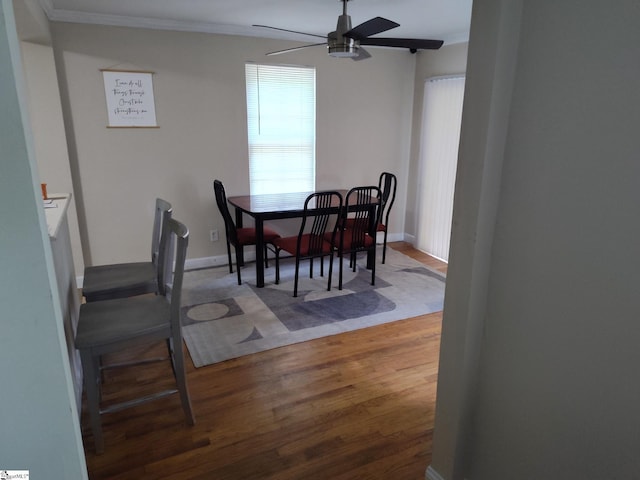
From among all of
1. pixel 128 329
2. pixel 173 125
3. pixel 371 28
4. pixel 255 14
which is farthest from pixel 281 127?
pixel 128 329

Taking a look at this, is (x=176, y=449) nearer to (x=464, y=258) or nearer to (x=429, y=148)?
(x=464, y=258)

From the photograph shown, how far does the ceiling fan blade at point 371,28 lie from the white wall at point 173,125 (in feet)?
5.20

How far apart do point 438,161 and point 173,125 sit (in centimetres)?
276

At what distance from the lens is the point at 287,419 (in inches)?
82.5

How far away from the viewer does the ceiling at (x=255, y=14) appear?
2973mm

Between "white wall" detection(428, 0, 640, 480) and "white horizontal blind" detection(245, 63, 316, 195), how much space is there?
10.3ft

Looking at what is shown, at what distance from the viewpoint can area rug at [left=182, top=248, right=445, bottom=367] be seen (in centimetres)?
286

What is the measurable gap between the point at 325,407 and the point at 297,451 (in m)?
0.33

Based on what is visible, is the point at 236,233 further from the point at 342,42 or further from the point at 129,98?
the point at 342,42

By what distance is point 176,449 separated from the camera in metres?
1.89

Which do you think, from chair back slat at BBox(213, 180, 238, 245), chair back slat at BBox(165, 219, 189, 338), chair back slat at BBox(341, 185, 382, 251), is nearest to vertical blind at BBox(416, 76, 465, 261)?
chair back slat at BBox(341, 185, 382, 251)

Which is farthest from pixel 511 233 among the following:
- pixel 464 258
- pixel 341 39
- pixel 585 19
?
pixel 341 39

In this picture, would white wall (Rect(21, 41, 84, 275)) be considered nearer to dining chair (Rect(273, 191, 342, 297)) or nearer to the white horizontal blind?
the white horizontal blind

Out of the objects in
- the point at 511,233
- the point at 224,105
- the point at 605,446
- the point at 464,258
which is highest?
the point at 224,105
